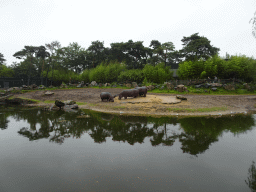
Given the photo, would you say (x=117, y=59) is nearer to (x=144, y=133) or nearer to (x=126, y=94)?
(x=126, y=94)

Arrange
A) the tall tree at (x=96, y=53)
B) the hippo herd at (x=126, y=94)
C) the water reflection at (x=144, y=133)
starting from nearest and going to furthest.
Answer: the water reflection at (x=144, y=133) → the hippo herd at (x=126, y=94) → the tall tree at (x=96, y=53)

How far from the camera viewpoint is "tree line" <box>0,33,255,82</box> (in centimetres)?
2370

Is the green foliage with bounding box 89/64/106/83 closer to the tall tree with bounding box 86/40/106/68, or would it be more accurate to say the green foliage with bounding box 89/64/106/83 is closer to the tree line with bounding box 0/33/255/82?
the tree line with bounding box 0/33/255/82

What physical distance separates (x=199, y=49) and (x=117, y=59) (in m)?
16.6

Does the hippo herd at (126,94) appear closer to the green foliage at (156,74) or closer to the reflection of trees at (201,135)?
the reflection of trees at (201,135)

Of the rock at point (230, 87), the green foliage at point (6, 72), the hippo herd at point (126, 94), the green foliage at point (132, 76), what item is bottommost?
the hippo herd at point (126, 94)

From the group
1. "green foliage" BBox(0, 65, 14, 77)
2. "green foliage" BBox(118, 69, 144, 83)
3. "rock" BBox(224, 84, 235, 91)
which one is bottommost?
"rock" BBox(224, 84, 235, 91)

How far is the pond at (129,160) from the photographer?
265 cm

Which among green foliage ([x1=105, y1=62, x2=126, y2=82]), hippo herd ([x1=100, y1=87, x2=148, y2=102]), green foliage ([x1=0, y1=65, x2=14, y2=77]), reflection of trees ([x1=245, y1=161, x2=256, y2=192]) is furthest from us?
green foliage ([x1=0, y1=65, x2=14, y2=77])

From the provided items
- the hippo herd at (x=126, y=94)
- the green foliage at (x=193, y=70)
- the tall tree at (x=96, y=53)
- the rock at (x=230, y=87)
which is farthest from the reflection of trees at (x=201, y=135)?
the tall tree at (x=96, y=53)

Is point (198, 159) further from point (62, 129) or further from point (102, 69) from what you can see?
point (102, 69)

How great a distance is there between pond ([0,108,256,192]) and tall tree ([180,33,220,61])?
939 inches

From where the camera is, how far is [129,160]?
11.4 feet

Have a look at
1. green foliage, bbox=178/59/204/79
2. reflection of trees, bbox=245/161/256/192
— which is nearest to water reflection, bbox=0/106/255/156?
reflection of trees, bbox=245/161/256/192
